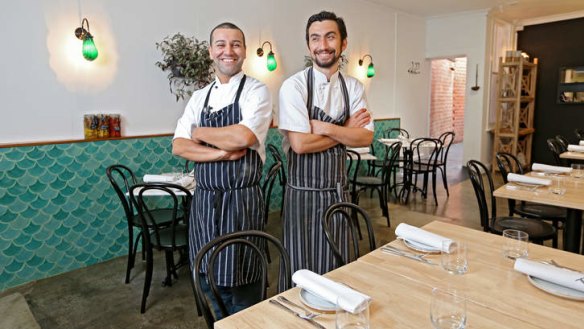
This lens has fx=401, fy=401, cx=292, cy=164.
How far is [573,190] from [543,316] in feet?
6.25

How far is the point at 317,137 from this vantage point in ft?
6.42

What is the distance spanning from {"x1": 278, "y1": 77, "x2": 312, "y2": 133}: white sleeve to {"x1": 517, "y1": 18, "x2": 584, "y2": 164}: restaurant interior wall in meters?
7.74

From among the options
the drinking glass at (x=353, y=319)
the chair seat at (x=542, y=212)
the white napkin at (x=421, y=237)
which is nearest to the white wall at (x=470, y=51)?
the chair seat at (x=542, y=212)

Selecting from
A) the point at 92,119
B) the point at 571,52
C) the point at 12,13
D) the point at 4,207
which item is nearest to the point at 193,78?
the point at 92,119

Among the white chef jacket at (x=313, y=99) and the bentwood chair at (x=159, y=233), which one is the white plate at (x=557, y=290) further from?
the bentwood chair at (x=159, y=233)

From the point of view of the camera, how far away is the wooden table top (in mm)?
2352

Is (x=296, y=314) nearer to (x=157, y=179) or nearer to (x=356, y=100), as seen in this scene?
(x=356, y=100)

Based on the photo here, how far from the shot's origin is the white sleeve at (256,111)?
1.88m

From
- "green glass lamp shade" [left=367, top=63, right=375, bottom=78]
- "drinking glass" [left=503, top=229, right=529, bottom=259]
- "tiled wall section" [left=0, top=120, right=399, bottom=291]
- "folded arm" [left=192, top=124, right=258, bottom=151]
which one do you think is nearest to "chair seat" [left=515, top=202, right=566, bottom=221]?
"drinking glass" [left=503, top=229, right=529, bottom=259]

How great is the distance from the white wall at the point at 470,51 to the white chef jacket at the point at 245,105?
21.3ft

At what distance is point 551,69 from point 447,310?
27.8 ft

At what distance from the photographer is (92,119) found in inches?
133

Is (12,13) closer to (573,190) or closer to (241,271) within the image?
(241,271)

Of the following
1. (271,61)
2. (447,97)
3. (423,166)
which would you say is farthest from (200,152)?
(447,97)
